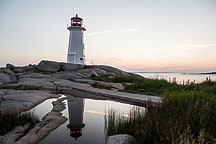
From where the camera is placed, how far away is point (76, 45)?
30.3 m

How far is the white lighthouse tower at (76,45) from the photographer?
1186 inches

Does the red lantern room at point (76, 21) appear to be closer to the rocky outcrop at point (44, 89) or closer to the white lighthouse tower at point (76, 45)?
the white lighthouse tower at point (76, 45)

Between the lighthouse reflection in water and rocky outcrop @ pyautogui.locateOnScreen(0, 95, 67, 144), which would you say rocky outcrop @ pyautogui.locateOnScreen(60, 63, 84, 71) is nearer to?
the lighthouse reflection in water

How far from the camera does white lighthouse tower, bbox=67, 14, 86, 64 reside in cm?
3013

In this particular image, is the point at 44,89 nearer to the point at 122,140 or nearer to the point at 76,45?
the point at 122,140

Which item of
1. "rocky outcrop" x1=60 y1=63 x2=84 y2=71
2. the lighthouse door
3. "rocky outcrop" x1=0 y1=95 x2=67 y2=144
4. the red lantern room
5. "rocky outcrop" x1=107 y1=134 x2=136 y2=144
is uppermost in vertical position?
the red lantern room

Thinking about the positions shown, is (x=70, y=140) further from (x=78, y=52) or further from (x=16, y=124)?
(x=78, y=52)

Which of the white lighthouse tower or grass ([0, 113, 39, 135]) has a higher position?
the white lighthouse tower

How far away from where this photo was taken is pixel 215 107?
466 cm

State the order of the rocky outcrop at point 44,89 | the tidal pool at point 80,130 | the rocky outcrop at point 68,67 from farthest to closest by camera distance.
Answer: the rocky outcrop at point 68,67 → the rocky outcrop at point 44,89 → the tidal pool at point 80,130

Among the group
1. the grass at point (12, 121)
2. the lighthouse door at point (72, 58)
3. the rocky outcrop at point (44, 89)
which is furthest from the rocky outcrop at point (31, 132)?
the lighthouse door at point (72, 58)

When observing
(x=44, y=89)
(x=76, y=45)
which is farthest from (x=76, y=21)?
(x=44, y=89)

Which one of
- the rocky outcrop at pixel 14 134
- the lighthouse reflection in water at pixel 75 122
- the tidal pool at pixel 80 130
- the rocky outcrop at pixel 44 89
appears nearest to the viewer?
the rocky outcrop at pixel 14 134

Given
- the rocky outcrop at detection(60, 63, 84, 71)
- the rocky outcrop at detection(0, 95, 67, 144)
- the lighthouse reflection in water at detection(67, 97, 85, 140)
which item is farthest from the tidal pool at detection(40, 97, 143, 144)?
the rocky outcrop at detection(60, 63, 84, 71)
